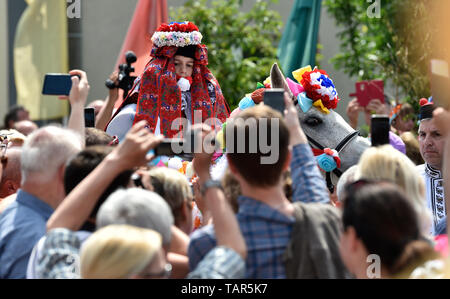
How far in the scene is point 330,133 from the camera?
4.60 m

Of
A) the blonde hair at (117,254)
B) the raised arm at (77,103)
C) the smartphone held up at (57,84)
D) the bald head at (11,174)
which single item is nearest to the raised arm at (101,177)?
the blonde hair at (117,254)

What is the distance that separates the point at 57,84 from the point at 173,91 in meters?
1.35

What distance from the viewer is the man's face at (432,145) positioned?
4879 millimetres

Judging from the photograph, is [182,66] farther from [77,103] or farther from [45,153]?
[45,153]

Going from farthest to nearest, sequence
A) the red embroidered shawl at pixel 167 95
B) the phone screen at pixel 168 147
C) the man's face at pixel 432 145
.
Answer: the red embroidered shawl at pixel 167 95
the man's face at pixel 432 145
the phone screen at pixel 168 147

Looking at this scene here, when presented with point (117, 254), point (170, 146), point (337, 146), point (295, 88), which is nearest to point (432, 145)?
point (337, 146)

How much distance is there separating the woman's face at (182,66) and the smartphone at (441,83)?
278 cm

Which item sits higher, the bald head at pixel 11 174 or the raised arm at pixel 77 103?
the raised arm at pixel 77 103

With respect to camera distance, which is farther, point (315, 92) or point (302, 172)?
point (315, 92)

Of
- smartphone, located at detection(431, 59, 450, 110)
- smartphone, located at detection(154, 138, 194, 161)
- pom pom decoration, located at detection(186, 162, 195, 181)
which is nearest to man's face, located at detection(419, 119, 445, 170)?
pom pom decoration, located at detection(186, 162, 195, 181)

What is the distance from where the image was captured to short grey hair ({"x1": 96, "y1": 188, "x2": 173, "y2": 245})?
243 centimetres

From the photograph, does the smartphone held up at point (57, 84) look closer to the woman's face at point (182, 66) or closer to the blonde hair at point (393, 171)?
the woman's face at point (182, 66)
